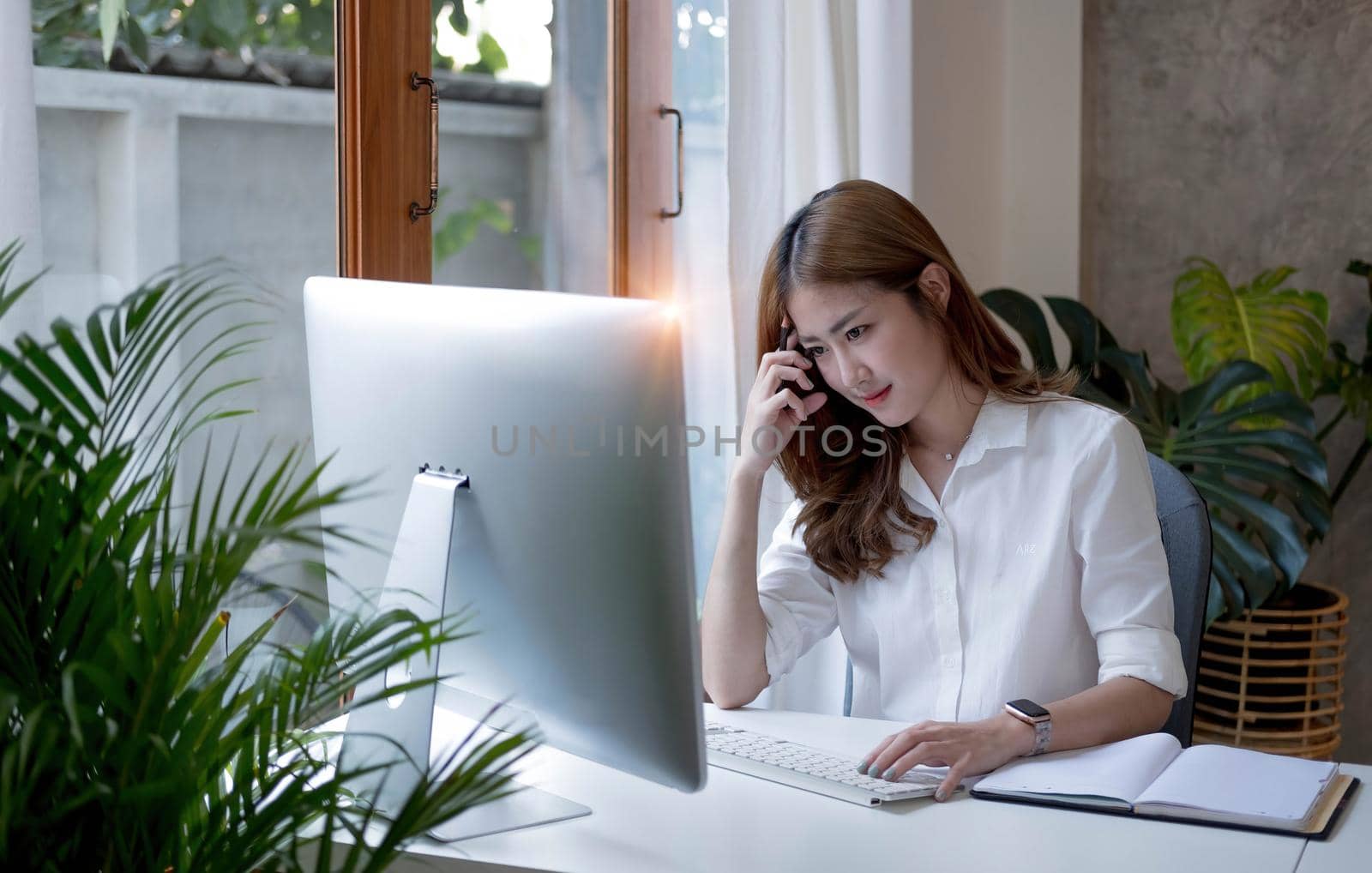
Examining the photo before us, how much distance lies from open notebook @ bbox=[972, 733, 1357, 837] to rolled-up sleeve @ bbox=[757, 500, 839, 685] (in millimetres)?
459

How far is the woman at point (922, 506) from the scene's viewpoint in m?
1.62

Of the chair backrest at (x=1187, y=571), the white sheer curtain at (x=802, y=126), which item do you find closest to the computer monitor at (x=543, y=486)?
the chair backrest at (x=1187, y=571)

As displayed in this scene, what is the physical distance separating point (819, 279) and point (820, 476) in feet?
0.96

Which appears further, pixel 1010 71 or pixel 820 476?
pixel 1010 71

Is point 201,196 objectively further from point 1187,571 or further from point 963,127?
point 963,127

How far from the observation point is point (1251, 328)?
9.34 feet

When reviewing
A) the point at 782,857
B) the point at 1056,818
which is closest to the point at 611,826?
the point at 782,857

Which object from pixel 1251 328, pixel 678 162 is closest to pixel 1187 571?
pixel 678 162

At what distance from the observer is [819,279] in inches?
64.9

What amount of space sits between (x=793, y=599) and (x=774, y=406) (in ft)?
0.90

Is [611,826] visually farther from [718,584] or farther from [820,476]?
[820,476]

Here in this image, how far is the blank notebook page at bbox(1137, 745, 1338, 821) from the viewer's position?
3.83 ft

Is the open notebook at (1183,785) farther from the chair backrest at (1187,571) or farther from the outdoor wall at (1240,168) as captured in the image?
the outdoor wall at (1240,168)

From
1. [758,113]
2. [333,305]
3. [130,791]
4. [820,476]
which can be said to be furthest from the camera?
[758,113]
